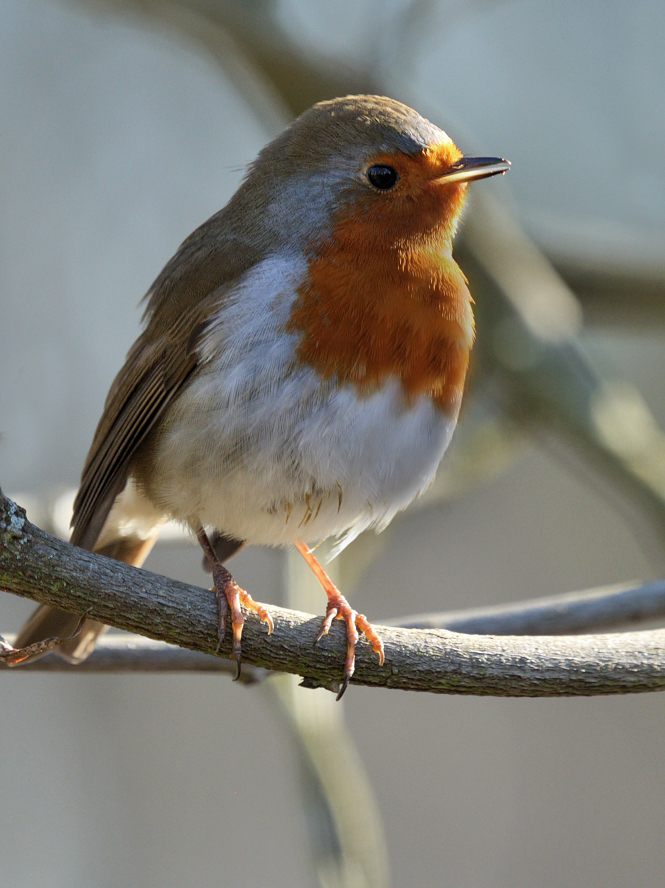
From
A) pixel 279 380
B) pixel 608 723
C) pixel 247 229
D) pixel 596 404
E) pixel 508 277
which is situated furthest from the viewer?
pixel 608 723

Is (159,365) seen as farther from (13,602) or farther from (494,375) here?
(13,602)

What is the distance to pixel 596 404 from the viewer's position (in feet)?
14.4

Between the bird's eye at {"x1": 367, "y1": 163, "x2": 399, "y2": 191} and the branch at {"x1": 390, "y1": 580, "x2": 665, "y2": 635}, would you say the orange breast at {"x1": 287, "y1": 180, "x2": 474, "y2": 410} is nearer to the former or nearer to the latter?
the bird's eye at {"x1": 367, "y1": 163, "x2": 399, "y2": 191}

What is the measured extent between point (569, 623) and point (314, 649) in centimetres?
100

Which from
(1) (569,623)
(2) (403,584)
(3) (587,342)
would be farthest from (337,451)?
(2) (403,584)

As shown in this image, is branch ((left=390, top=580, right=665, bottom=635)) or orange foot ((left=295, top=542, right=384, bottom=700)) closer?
orange foot ((left=295, top=542, right=384, bottom=700))

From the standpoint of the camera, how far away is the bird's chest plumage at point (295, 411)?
2963 mm

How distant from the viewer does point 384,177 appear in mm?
3143

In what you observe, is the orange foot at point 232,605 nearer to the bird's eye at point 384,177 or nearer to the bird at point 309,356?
the bird at point 309,356

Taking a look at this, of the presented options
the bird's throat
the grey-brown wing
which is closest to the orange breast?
the bird's throat

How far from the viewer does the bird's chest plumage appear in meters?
2.96

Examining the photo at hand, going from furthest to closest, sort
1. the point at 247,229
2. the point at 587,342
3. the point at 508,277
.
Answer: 1. the point at 587,342
2. the point at 508,277
3. the point at 247,229

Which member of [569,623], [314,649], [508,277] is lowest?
[314,649]

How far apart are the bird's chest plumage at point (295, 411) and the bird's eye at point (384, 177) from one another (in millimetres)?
355
